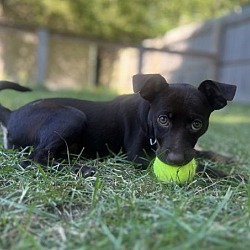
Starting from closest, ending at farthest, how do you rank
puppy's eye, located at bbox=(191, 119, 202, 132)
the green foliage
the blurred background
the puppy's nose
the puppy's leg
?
the puppy's nose → puppy's eye, located at bbox=(191, 119, 202, 132) → the puppy's leg → the blurred background → the green foliage

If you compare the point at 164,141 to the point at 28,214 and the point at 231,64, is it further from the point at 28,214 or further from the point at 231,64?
the point at 231,64

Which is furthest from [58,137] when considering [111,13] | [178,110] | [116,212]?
[111,13]

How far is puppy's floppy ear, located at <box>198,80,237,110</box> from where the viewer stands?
288 centimetres

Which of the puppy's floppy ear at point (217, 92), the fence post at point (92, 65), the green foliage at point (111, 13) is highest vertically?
A: the green foliage at point (111, 13)

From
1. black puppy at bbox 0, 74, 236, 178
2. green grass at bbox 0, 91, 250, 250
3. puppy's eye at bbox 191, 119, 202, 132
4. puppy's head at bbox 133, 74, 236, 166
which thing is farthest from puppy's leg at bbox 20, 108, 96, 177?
puppy's eye at bbox 191, 119, 202, 132

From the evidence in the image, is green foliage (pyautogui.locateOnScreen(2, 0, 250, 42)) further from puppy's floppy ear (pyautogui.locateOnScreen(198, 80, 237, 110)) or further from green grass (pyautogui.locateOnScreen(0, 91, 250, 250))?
green grass (pyautogui.locateOnScreen(0, 91, 250, 250))

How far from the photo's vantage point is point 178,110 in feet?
9.25

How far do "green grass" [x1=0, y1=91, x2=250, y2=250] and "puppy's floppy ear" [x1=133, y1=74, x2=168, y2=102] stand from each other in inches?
23.4

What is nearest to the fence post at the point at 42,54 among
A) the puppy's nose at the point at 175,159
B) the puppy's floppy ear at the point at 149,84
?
the puppy's floppy ear at the point at 149,84

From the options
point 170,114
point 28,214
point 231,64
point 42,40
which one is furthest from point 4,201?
point 231,64

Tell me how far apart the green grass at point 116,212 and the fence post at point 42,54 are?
388 inches

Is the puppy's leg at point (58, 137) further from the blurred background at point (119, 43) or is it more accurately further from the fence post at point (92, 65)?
the fence post at point (92, 65)

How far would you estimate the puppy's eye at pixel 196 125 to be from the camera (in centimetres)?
285

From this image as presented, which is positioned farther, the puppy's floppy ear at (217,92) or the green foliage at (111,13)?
the green foliage at (111,13)
